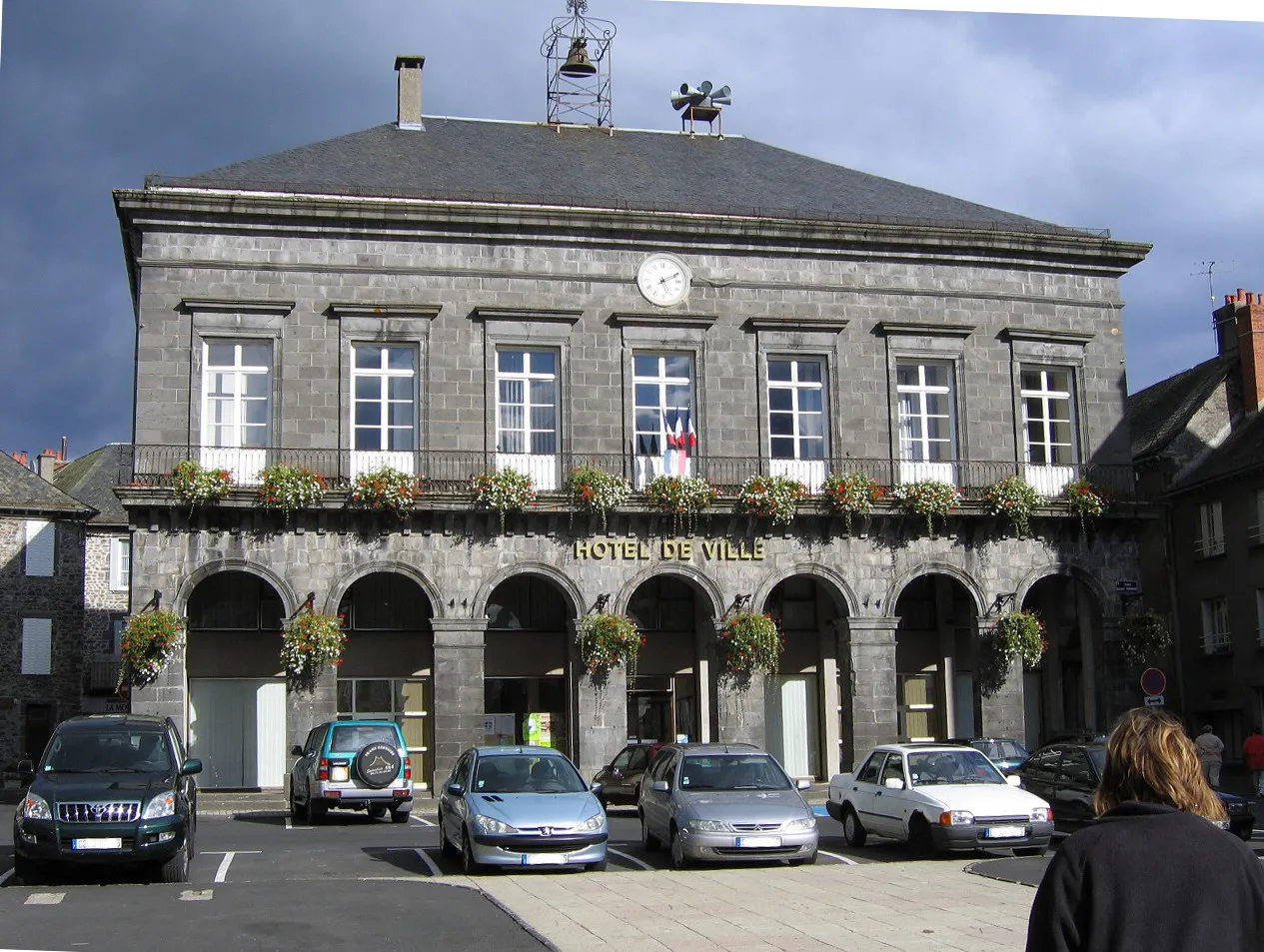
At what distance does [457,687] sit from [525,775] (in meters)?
12.3

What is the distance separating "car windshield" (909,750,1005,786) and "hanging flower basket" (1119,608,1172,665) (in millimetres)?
14629

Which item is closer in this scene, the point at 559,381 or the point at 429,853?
the point at 429,853

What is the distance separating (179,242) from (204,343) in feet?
6.97

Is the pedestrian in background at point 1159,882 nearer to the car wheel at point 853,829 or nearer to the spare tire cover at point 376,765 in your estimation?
the car wheel at point 853,829

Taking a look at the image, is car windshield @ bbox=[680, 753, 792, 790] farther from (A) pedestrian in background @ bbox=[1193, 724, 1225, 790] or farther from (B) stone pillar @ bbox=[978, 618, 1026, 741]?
(B) stone pillar @ bbox=[978, 618, 1026, 741]

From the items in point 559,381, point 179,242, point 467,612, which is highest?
point 179,242

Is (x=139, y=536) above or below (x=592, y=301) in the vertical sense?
below

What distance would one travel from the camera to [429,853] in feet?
64.8

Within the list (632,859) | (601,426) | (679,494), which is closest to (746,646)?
(679,494)

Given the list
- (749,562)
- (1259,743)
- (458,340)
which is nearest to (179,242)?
(458,340)

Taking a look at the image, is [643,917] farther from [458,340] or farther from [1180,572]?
[1180,572]

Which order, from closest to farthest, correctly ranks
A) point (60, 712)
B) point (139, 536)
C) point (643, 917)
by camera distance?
point (643, 917) < point (139, 536) < point (60, 712)

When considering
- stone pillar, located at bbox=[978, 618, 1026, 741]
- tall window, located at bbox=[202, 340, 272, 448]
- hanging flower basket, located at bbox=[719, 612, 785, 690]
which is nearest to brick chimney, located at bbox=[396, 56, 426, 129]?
tall window, located at bbox=[202, 340, 272, 448]

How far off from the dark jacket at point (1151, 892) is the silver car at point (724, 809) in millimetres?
13381
